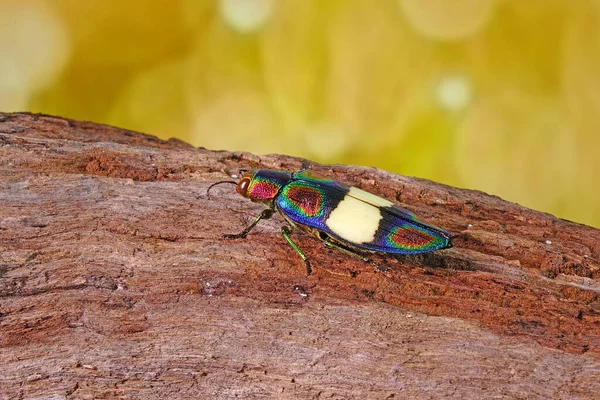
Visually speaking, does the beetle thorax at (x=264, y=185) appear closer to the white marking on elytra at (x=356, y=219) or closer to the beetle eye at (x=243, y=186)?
the beetle eye at (x=243, y=186)

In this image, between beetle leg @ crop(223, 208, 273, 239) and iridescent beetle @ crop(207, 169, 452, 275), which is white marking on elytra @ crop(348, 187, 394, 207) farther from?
beetle leg @ crop(223, 208, 273, 239)

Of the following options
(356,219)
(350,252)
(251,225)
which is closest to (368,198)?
(356,219)

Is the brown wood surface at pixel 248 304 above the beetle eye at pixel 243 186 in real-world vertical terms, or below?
below

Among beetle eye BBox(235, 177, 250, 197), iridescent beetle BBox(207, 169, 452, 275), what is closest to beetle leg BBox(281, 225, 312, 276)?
iridescent beetle BBox(207, 169, 452, 275)

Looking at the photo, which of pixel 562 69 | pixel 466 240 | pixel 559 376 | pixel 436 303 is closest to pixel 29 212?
pixel 436 303

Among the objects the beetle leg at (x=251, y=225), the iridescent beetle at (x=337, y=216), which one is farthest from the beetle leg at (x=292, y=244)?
the beetle leg at (x=251, y=225)

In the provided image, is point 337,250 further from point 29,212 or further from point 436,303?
point 29,212

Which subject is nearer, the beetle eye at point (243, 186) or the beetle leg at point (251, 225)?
→ the beetle leg at point (251, 225)
